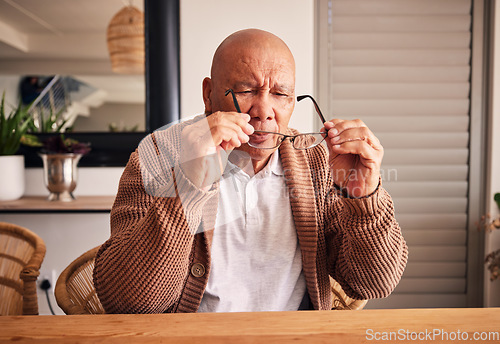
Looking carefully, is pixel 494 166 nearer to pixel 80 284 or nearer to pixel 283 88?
pixel 283 88

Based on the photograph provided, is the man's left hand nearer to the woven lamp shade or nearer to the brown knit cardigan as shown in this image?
the brown knit cardigan

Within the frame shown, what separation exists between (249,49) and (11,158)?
1722mm

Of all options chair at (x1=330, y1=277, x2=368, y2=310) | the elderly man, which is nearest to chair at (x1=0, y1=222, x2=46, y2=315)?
the elderly man

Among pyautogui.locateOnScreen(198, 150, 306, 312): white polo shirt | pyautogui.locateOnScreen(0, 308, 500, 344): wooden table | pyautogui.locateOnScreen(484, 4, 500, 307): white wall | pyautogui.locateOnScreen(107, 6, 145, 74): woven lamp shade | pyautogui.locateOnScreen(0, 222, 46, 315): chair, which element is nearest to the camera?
pyautogui.locateOnScreen(0, 308, 500, 344): wooden table

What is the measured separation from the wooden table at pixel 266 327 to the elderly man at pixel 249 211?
0.66 ft

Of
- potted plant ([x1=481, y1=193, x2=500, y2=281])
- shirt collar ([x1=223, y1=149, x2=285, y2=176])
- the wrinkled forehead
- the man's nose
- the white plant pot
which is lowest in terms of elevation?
potted plant ([x1=481, y1=193, x2=500, y2=281])

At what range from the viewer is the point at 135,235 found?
3.25 feet

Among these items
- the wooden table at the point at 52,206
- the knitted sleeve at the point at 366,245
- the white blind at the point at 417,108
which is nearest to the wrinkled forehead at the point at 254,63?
the knitted sleeve at the point at 366,245

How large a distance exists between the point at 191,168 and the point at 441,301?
242 centimetres

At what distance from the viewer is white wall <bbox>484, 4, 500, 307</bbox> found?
100 inches

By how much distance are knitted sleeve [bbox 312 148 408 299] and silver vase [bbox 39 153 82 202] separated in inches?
61.1

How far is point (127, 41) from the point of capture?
2373 millimetres

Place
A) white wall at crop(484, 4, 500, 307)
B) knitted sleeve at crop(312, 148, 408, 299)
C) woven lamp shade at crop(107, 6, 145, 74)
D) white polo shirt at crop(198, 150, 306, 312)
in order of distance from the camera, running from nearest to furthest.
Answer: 1. knitted sleeve at crop(312, 148, 408, 299)
2. white polo shirt at crop(198, 150, 306, 312)
3. woven lamp shade at crop(107, 6, 145, 74)
4. white wall at crop(484, 4, 500, 307)

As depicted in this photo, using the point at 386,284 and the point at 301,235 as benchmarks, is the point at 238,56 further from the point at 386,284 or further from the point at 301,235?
the point at 386,284
